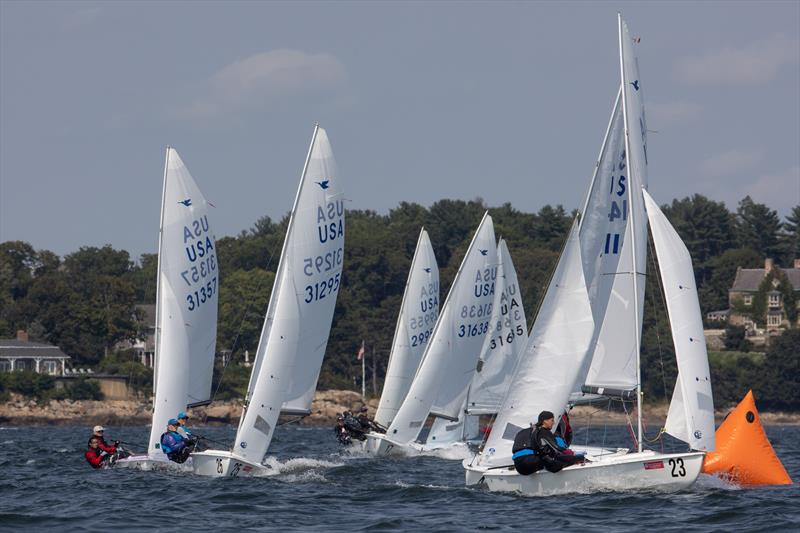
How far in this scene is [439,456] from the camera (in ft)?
116

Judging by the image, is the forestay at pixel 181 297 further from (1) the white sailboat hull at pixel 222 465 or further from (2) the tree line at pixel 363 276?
(2) the tree line at pixel 363 276

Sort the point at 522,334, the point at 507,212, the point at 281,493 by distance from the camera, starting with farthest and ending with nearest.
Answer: the point at 507,212, the point at 522,334, the point at 281,493

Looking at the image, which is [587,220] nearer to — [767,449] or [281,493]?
[767,449]

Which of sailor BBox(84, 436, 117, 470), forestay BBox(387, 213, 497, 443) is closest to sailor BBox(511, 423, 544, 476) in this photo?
sailor BBox(84, 436, 117, 470)

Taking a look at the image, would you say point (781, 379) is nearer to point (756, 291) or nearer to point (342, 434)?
point (756, 291)

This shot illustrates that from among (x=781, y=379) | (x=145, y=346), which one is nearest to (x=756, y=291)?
(x=781, y=379)

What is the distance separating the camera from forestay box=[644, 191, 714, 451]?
21500 millimetres

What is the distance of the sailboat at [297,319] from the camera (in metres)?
25.0

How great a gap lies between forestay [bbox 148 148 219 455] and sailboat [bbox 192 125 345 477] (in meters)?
2.51

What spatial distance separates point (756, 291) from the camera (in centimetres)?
11162

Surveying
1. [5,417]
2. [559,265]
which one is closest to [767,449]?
[559,265]

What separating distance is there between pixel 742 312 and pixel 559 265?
8974cm

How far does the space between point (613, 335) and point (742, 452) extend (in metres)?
2.93

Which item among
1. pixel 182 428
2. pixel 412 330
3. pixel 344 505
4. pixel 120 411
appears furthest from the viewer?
pixel 120 411
